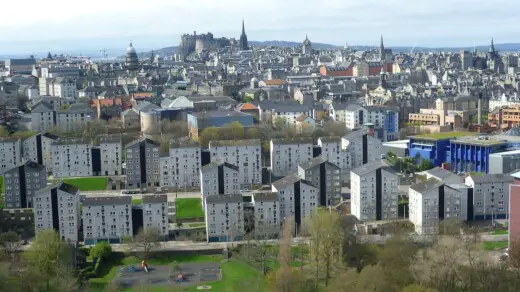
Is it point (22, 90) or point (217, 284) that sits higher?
point (22, 90)

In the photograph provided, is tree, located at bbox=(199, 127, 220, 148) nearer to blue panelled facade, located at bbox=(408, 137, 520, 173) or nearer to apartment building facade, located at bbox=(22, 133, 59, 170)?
apartment building facade, located at bbox=(22, 133, 59, 170)

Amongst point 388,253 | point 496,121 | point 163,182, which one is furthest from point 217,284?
point 496,121

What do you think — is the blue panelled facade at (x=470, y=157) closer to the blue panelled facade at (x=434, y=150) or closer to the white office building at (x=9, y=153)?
the blue panelled facade at (x=434, y=150)

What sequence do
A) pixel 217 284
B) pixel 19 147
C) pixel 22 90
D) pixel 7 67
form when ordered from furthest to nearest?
pixel 7 67
pixel 22 90
pixel 19 147
pixel 217 284

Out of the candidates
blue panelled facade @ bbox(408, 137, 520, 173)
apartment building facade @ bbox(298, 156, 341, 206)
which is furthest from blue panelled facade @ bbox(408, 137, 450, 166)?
apartment building facade @ bbox(298, 156, 341, 206)

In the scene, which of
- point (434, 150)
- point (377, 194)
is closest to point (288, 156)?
point (434, 150)

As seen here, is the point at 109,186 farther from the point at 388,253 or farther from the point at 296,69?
the point at 296,69

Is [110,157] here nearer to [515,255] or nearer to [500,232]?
[500,232]
